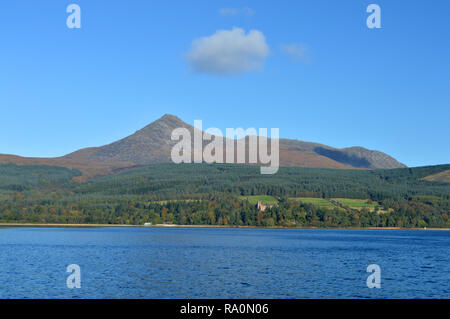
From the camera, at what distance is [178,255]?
115 meters

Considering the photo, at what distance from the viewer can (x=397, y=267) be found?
98.9 meters

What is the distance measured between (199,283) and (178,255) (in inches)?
1656

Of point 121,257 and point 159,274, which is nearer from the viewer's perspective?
point 159,274

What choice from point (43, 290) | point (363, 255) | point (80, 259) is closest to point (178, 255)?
point (80, 259)

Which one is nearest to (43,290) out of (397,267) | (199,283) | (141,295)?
(141,295)

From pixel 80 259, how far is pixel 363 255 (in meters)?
61.8

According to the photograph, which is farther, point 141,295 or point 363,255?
point 363,255

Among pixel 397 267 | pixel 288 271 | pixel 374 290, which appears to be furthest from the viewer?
pixel 397 267
